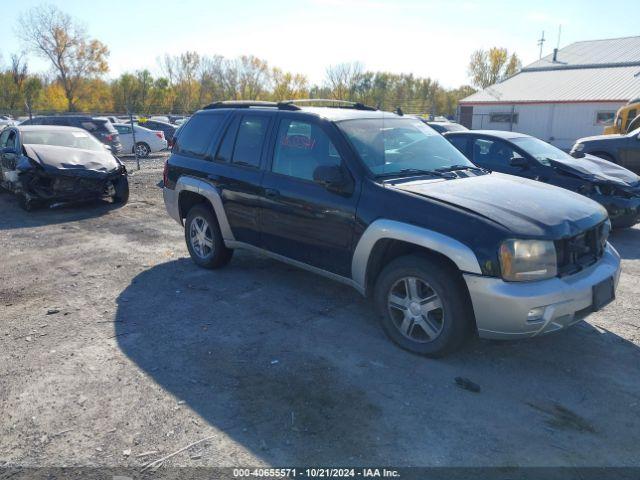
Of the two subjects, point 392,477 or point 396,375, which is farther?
point 396,375

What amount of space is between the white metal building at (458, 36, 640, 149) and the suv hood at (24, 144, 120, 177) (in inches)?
849

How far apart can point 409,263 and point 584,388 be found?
1.47 meters

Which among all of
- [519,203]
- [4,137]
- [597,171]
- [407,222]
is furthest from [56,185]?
[597,171]

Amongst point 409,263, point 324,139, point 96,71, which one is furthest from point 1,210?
point 96,71

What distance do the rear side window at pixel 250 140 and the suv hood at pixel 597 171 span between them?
496cm

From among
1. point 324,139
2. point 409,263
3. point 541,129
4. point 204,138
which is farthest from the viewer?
point 541,129

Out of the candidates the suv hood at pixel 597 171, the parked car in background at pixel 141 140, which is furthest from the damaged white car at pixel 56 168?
the parked car in background at pixel 141 140

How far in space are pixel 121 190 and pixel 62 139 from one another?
164 centimetres

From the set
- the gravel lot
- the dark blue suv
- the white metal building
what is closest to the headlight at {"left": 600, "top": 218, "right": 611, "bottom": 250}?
the dark blue suv

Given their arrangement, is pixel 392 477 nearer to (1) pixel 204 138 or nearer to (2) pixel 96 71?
(1) pixel 204 138

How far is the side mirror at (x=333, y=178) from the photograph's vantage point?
405 cm

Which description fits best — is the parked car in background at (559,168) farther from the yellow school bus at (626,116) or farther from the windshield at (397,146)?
the yellow school bus at (626,116)

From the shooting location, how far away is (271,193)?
4.80 m

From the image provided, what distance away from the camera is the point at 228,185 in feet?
17.3
